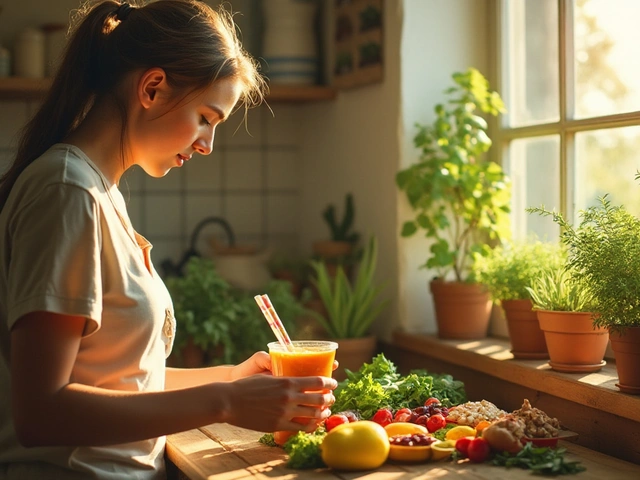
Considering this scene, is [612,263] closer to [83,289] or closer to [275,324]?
[275,324]

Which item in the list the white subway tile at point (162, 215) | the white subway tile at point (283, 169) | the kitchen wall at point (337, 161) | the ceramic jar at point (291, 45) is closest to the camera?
the kitchen wall at point (337, 161)

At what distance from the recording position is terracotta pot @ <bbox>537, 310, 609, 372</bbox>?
5.84ft

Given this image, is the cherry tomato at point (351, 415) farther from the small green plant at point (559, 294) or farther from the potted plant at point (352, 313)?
the potted plant at point (352, 313)

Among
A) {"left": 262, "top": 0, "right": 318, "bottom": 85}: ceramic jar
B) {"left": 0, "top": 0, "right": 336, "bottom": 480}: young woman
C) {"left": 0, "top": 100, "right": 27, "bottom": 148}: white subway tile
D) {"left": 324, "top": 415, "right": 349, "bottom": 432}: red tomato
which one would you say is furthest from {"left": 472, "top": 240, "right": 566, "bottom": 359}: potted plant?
{"left": 0, "top": 100, "right": 27, "bottom": 148}: white subway tile

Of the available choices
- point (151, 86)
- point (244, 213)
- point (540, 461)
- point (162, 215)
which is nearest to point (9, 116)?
point (162, 215)

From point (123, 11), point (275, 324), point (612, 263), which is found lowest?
point (275, 324)

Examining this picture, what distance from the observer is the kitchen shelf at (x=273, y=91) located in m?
2.86

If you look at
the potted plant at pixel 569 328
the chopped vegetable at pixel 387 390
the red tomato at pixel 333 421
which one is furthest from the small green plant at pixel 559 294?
the red tomato at pixel 333 421

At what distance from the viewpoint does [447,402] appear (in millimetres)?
1758

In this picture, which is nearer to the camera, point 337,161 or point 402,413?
point 402,413

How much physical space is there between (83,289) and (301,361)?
0.44 meters

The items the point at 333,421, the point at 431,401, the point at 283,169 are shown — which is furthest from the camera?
the point at 283,169

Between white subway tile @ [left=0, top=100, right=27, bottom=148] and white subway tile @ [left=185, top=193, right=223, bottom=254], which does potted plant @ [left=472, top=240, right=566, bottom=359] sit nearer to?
white subway tile @ [left=185, top=193, right=223, bottom=254]

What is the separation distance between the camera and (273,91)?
301 cm
